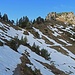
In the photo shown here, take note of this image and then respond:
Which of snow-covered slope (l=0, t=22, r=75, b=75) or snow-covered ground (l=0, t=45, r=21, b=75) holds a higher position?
snow-covered slope (l=0, t=22, r=75, b=75)

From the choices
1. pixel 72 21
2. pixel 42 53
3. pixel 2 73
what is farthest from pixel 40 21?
pixel 2 73

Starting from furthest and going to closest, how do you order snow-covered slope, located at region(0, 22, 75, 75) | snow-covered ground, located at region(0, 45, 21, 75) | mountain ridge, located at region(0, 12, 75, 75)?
mountain ridge, located at region(0, 12, 75, 75) < snow-covered slope, located at region(0, 22, 75, 75) < snow-covered ground, located at region(0, 45, 21, 75)

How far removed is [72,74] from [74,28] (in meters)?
125

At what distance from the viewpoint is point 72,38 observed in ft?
443

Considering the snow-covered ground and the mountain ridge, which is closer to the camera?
the snow-covered ground

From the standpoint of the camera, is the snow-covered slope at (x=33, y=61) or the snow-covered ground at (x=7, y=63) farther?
the snow-covered slope at (x=33, y=61)

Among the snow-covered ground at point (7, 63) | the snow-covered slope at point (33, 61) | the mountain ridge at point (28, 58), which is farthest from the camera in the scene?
the mountain ridge at point (28, 58)

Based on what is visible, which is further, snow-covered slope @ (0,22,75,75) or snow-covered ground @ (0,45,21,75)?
snow-covered slope @ (0,22,75,75)

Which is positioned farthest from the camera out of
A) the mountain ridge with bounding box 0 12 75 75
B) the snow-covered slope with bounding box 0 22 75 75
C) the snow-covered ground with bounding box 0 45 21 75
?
the mountain ridge with bounding box 0 12 75 75

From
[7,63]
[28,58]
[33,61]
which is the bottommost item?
[7,63]

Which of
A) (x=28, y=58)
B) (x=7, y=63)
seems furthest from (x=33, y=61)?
(x=7, y=63)

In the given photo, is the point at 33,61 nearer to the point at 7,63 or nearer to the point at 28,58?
the point at 28,58

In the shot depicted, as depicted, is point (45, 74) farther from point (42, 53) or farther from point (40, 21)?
point (40, 21)

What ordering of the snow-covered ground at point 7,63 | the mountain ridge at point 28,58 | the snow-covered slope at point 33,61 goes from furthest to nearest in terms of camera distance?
the mountain ridge at point 28,58, the snow-covered slope at point 33,61, the snow-covered ground at point 7,63
